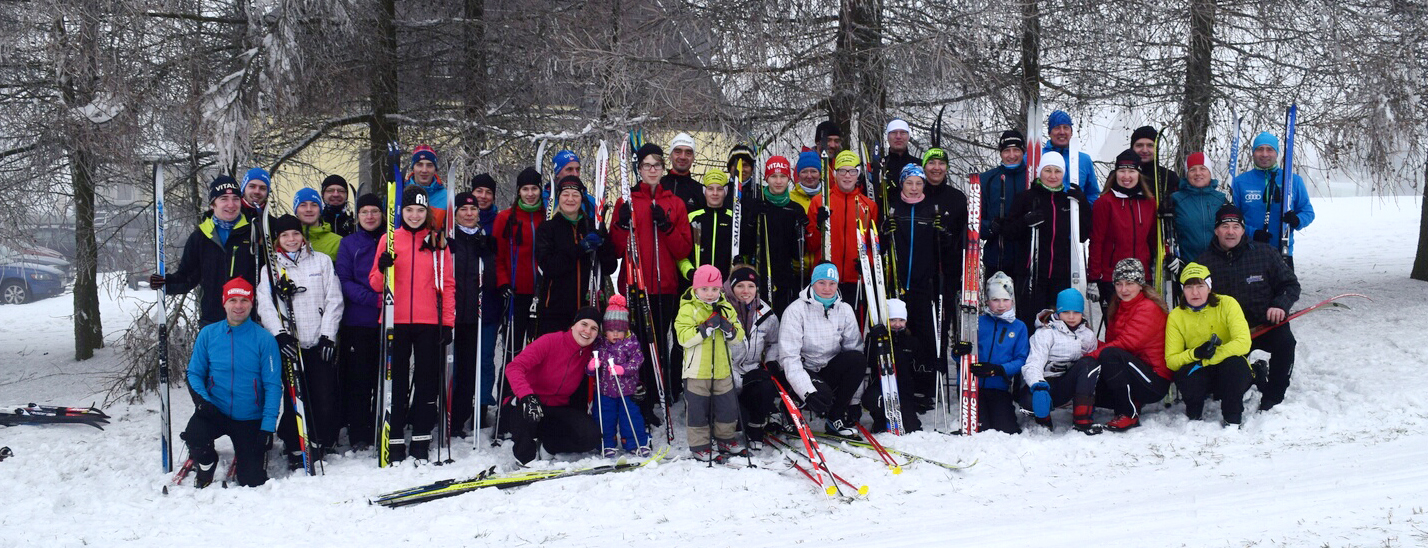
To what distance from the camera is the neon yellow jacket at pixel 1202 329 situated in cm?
539

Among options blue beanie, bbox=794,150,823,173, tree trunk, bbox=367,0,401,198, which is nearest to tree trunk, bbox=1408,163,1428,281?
blue beanie, bbox=794,150,823,173

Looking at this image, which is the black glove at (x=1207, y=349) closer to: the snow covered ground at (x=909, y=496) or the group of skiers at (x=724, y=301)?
the group of skiers at (x=724, y=301)

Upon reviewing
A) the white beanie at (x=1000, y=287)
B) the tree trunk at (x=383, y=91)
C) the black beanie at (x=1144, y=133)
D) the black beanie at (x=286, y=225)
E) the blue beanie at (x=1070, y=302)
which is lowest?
the blue beanie at (x=1070, y=302)

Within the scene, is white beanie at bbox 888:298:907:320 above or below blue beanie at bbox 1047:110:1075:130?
below

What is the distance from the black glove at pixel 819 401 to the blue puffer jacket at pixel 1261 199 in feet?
10.3

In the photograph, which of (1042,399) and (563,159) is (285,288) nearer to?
(563,159)

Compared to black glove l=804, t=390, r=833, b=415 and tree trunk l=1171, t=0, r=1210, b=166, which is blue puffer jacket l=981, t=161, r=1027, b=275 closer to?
black glove l=804, t=390, r=833, b=415

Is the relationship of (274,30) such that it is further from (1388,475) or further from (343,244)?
(1388,475)

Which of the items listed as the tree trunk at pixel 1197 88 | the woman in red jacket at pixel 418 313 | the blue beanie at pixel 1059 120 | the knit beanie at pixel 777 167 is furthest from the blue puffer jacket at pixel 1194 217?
the woman in red jacket at pixel 418 313

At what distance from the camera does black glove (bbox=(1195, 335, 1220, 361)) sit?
5.33m

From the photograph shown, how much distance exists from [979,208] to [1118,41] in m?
2.47

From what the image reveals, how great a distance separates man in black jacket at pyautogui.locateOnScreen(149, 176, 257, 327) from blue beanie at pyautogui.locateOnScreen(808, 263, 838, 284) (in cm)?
317

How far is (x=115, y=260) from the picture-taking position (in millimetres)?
9375

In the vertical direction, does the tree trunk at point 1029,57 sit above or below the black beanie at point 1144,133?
above
